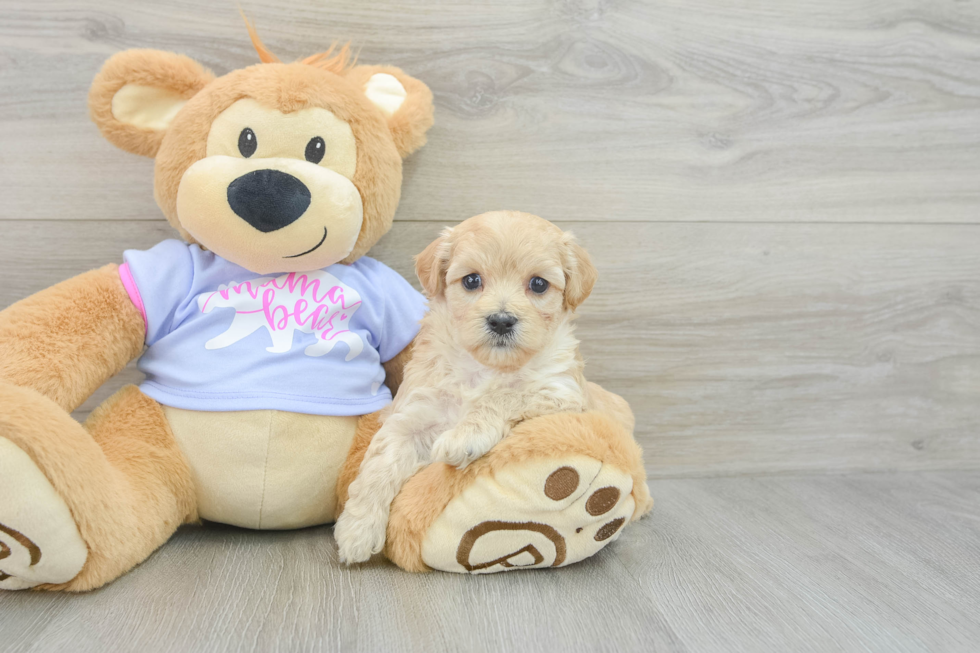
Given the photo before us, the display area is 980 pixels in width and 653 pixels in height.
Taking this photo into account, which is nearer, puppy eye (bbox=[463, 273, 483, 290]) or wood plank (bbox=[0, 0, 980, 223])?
puppy eye (bbox=[463, 273, 483, 290])

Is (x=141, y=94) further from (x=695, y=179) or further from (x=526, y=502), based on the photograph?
(x=695, y=179)

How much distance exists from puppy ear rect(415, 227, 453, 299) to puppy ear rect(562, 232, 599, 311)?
0.18 meters

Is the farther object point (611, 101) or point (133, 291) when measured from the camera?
point (611, 101)

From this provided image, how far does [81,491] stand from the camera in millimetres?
915

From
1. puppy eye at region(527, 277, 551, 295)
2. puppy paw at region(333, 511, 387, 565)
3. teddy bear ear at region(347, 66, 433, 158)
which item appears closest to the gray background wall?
teddy bear ear at region(347, 66, 433, 158)

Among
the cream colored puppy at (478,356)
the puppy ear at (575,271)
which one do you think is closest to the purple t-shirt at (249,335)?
the cream colored puppy at (478,356)

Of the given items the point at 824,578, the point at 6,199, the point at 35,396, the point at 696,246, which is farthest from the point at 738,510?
the point at 6,199

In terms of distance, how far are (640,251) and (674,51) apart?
417 millimetres

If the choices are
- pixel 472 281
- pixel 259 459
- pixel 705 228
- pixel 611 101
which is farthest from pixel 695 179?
pixel 259 459

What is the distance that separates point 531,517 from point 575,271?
14.6 inches

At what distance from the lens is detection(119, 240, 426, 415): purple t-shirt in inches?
43.4

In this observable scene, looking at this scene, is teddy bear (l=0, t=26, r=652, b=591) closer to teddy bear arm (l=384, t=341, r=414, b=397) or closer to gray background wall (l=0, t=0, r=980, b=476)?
teddy bear arm (l=384, t=341, r=414, b=397)

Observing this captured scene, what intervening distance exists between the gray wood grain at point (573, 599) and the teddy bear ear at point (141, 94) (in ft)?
2.25

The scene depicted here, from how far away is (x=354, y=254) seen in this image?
3.93 feet
